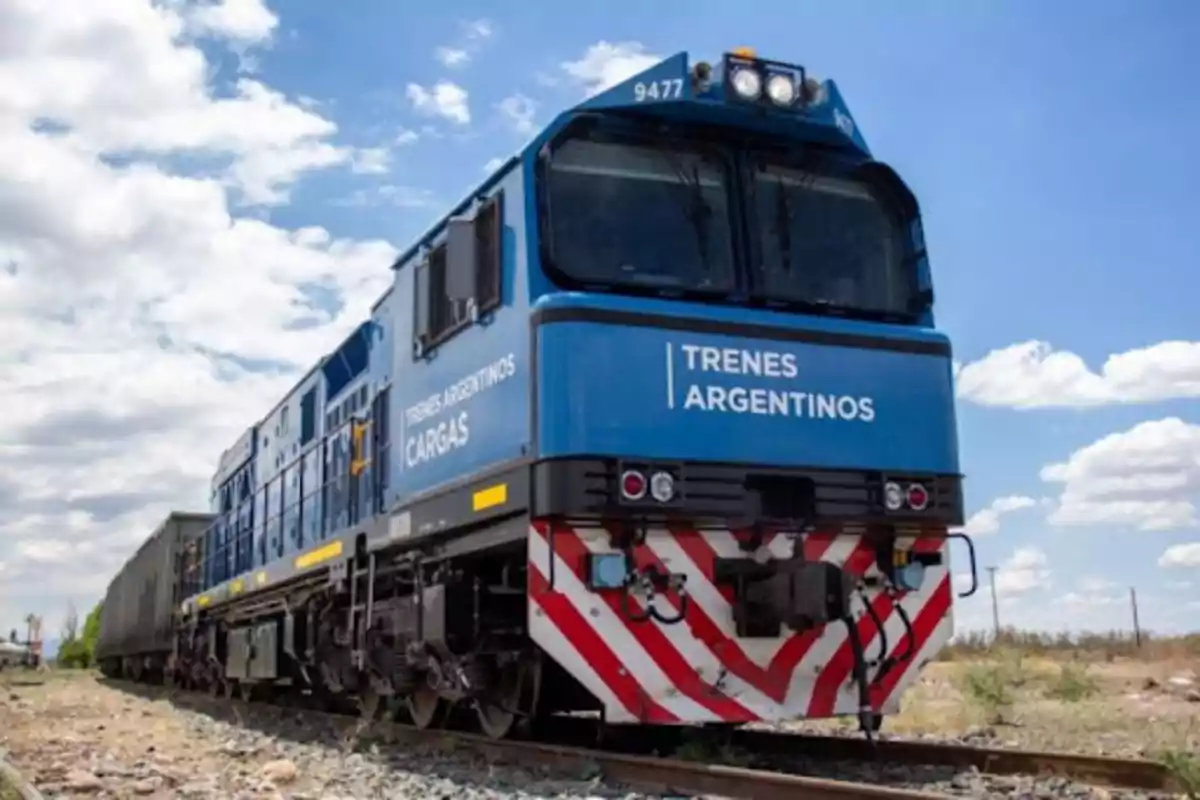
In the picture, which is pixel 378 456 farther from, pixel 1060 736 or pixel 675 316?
pixel 1060 736

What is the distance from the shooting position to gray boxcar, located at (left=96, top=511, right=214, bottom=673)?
66.2 ft

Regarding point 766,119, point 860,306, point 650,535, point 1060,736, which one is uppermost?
point 766,119

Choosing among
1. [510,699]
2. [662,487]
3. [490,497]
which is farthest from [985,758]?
[490,497]

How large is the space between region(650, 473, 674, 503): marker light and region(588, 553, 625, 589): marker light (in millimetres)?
318

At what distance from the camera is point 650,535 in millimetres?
5973

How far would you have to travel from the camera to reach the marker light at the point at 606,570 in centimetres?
584

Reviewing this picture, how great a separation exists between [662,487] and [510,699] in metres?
1.83

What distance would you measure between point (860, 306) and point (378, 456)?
145 inches

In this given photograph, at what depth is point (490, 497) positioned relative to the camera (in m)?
6.34

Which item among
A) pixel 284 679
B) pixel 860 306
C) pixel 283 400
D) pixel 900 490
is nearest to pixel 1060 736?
pixel 900 490

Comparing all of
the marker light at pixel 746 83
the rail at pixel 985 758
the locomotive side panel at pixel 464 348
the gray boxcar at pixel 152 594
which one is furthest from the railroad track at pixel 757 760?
the gray boxcar at pixel 152 594

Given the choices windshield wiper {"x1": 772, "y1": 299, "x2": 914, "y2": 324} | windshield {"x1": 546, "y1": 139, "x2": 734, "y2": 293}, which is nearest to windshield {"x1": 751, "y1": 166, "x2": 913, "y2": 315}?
windshield wiper {"x1": 772, "y1": 299, "x2": 914, "y2": 324}

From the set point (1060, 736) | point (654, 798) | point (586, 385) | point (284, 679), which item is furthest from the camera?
point (284, 679)

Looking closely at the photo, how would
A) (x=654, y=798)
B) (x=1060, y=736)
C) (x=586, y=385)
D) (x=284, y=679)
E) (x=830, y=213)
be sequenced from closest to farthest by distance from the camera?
(x=654, y=798), (x=586, y=385), (x=830, y=213), (x=1060, y=736), (x=284, y=679)
